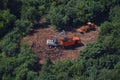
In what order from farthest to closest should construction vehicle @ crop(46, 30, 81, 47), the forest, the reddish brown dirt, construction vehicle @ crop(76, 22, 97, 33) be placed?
construction vehicle @ crop(76, 22, 97, 33) < construction vehicle @ crop(46, 30, 81, 47) < the reddish brown dirt < the forest

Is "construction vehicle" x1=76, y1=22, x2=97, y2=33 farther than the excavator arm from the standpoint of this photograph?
Yes

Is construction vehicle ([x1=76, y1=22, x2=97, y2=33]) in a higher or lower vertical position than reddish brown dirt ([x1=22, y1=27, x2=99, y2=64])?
higher

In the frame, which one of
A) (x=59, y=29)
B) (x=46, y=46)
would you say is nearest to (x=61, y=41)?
(x=46, y=46)

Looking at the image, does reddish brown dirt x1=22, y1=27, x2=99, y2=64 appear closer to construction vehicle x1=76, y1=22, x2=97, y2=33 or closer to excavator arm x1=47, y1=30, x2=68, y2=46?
construction vehicle x1=76, y1=22, x2=97, y2=33

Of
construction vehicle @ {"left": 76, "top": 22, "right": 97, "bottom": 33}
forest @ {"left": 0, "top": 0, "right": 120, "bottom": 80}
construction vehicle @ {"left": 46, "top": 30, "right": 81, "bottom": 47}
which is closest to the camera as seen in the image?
forest @ {"left": 0, "top": 0, "right": 120, "bottom": 80}

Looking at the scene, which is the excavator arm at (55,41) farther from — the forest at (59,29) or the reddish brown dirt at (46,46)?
the forest at (59,29)

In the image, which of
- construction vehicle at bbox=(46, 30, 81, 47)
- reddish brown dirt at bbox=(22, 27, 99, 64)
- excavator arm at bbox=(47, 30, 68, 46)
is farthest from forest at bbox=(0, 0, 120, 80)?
construction vehicle at bbox=(46, 30, 81, 47)

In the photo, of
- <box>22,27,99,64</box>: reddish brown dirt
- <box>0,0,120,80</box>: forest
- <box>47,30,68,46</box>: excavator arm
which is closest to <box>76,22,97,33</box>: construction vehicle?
<box>22,27,99,64</box>: reddish brown dirt
